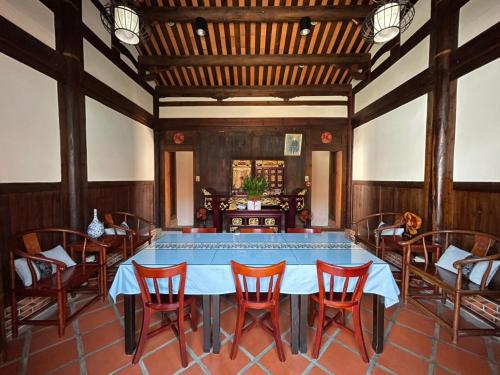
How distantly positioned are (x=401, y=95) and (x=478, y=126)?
157cm

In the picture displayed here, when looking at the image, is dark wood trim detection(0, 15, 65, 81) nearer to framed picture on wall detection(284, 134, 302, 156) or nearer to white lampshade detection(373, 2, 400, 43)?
white lampshade detection(373, 2, 400, 43)

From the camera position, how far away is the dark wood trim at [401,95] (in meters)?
3.27

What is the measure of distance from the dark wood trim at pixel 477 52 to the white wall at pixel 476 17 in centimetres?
8

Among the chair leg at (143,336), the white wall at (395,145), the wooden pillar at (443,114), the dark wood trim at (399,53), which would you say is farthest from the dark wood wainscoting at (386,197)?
the chair leg at (143,336)

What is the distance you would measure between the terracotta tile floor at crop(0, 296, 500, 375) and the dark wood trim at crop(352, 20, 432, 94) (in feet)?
13.0

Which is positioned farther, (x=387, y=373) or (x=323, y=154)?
(x=323, y=154)

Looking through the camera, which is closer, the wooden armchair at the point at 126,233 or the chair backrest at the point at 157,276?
the chair backrest at the point at 157,276

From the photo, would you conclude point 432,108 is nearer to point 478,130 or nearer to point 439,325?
point 478,130

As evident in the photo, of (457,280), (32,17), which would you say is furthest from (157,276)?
(32,17)

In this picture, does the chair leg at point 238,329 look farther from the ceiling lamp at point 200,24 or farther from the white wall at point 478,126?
the ceiling lamp at point 200,24

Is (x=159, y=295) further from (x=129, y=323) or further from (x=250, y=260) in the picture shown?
(x=250, y=260)

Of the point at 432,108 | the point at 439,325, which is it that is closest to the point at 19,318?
the point at 439,325

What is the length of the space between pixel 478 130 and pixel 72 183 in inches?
202

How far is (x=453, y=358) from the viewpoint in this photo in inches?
75.9
